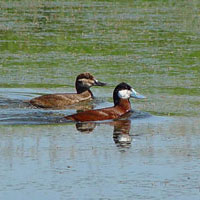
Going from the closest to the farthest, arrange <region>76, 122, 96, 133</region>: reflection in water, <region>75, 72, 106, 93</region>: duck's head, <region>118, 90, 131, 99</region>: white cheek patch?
<region>76, 122, 96, 133</region>: reflection in water < <region>118, 90, 131, 99</region>: white cheek patch < <region>75, 72, 106, 93</region>: duck's head

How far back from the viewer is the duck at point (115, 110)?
11422 millimetres

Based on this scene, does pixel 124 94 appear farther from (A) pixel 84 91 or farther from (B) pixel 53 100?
(A) pixel 84 91

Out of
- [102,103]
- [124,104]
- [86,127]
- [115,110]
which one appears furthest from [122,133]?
[102,103]

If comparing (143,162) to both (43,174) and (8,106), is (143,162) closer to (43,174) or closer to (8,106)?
(43,174)

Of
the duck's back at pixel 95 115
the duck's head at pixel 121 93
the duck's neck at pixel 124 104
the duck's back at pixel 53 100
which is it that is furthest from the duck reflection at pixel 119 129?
the duck's back at pixel 53 100

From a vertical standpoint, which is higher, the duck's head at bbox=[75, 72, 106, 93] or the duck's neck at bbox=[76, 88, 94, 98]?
the duck's head at bbox=[75, 72, 106, 93]

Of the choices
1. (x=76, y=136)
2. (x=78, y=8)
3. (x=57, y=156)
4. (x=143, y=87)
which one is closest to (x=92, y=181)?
(x=57, y=156)

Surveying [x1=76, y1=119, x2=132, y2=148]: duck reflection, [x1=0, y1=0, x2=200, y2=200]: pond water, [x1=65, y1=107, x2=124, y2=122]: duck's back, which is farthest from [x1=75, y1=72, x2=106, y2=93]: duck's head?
[x1=76, y1=119, x2=132, y2=148]: duck reflection

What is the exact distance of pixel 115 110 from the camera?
38.9 feet

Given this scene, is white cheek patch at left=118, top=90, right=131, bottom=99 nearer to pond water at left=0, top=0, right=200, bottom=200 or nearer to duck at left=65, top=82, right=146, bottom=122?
duck at left=65, top=82, right=146, bottom=122

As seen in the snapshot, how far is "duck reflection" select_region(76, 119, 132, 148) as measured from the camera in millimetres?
9870

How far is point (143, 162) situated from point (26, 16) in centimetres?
1554

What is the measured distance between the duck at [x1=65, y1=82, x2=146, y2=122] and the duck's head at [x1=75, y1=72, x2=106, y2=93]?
185cm

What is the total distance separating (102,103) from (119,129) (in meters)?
2.45
